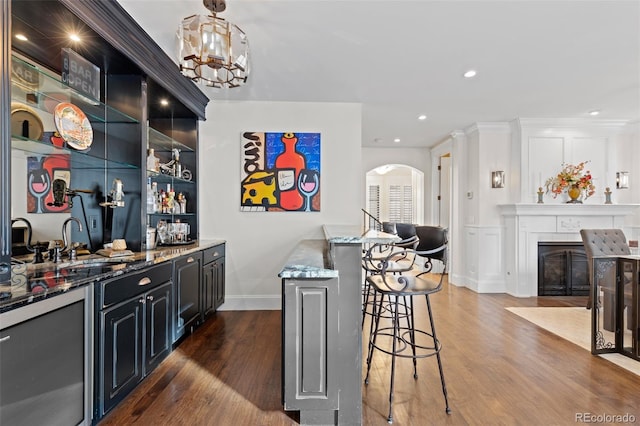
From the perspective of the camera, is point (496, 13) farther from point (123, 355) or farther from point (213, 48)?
point (123, 355)

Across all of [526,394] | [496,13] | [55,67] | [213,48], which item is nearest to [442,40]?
[496,13]

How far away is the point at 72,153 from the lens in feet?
7.43

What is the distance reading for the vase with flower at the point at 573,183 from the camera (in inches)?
186

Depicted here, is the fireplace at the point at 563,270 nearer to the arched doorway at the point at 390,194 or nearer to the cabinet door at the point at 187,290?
the arched doorway at the point at 390,194

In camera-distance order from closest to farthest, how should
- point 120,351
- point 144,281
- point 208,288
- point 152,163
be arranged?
point 120,351
point 144,281
point 152,163
point 208,288

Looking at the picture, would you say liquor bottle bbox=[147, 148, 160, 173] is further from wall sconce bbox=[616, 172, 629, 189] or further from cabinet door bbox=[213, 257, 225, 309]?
wall sconce bbox=[616, 172, 629, 189]

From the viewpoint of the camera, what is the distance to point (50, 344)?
1.40 m

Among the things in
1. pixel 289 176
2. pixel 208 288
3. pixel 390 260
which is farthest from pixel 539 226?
pixel 208 288

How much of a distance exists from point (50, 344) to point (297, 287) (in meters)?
1.17

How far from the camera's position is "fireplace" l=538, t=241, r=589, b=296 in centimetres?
475

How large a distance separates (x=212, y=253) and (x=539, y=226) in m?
4.79

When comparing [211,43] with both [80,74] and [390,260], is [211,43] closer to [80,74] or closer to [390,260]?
[80,74]

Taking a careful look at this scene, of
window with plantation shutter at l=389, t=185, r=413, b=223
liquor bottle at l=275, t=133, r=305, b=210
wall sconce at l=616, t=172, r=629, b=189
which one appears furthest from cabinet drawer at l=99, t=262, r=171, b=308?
window with plantation shutter at l=389, t=185, r=413, b=223

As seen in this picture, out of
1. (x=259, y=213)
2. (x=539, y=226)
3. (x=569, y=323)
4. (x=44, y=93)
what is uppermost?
(x=44, y=93)
